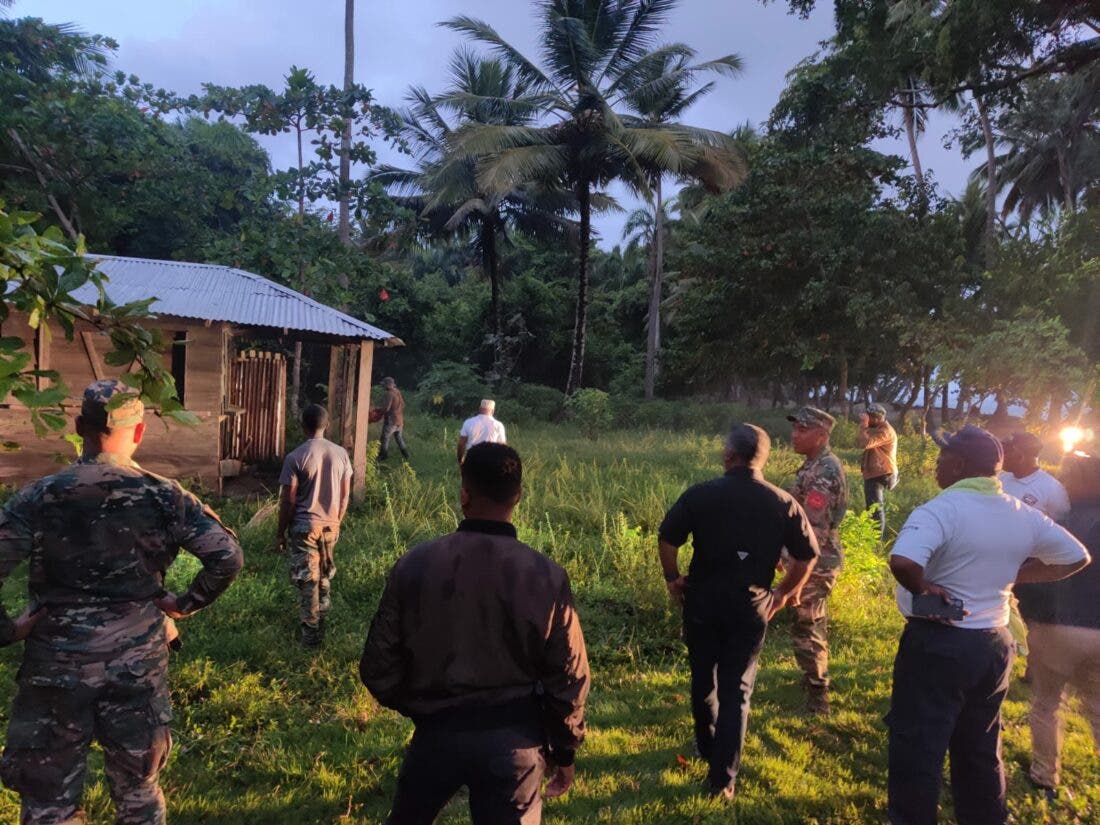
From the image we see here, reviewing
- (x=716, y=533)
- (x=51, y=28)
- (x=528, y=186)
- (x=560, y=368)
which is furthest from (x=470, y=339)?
(x=716, y=533)

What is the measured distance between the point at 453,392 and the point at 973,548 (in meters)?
19.0

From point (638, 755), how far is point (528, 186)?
20129 millimetres

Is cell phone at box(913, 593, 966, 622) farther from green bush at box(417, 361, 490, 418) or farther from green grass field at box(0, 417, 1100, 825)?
green bush at box(417, 361, 490, 418)

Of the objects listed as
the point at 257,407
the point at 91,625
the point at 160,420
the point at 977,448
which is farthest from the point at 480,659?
the point at 257,407

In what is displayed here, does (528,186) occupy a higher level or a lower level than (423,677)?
higher

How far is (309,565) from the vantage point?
4652mm

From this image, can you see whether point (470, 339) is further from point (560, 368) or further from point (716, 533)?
point (716, 533)

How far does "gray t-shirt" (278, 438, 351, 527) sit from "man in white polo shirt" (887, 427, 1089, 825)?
3.54m

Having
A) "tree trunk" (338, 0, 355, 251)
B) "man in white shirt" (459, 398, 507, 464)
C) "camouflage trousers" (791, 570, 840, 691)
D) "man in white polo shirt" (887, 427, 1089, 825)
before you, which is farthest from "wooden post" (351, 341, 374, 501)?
"man in white polo shirt" (887, 427, 1089, 825)

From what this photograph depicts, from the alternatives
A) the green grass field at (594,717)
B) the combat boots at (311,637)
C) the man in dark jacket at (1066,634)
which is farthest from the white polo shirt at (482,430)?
the man in dark jacket at (1066,634)

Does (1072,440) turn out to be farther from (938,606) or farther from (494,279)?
(494,279)

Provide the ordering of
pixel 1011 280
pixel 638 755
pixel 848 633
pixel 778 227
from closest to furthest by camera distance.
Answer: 1. pixel 638 755
2. pixel 848 633
3. pixel 1011 280
4. pixel 778 227

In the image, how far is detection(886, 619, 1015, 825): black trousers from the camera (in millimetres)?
2555

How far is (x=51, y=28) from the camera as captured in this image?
15.0 metres
